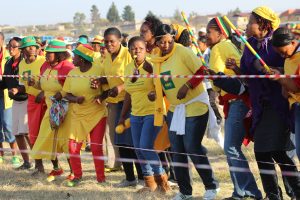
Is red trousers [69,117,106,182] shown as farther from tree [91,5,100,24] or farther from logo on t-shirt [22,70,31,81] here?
tree [91,5,100,24]

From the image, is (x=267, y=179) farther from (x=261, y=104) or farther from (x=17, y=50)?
(x=17, y=50)

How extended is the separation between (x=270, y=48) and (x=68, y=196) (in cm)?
303

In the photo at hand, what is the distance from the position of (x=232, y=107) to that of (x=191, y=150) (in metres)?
0.60

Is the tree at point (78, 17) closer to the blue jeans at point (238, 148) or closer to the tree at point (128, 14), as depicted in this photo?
the tree at point (128, 14)

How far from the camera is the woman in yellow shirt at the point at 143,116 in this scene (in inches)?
250

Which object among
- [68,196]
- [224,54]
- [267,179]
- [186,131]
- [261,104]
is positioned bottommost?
[68,196]

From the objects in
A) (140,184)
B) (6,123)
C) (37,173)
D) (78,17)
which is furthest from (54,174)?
(78,17)

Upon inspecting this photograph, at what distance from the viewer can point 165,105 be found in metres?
6.45

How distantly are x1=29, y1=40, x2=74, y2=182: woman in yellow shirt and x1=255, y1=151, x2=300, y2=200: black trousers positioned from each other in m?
3.05

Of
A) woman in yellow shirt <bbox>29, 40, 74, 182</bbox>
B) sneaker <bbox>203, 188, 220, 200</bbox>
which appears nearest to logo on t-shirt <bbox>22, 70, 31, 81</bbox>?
woman in yellow shirt <bbox>29, 40, 74, 182</bbox>

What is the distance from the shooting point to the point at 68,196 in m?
6.64

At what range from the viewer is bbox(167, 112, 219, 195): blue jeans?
565 cm

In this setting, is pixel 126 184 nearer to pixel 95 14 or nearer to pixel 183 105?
pixel 183 105

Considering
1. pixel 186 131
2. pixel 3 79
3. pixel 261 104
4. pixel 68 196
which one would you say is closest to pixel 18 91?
pixel 3 79
